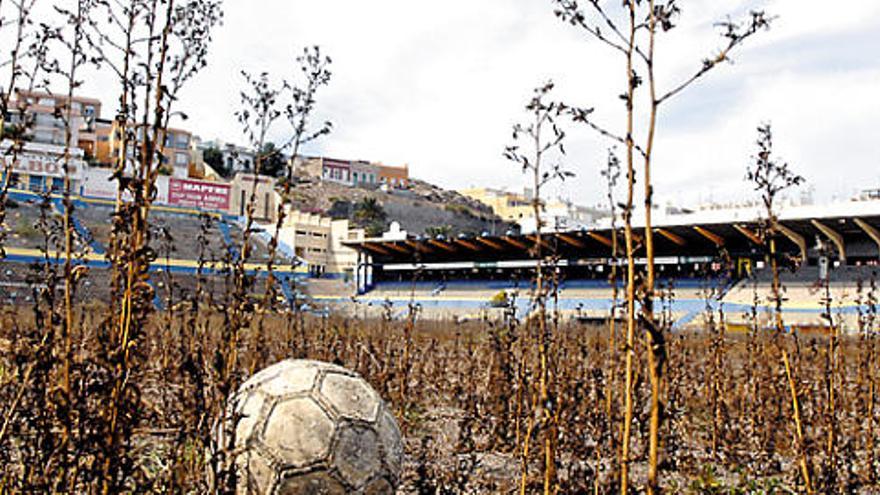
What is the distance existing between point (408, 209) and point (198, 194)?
39.4m

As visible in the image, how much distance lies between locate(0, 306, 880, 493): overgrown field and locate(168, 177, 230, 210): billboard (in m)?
66.4

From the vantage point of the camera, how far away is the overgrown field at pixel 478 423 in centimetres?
262

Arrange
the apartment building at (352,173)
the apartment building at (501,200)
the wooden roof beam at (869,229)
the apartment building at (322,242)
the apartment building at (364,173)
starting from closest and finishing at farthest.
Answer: the wooden roof beam at (869,229) < the apartment building at (322,242) < the apartment building at (501,200) < the apartment building at (352,173) < the apartment building at (364,173)

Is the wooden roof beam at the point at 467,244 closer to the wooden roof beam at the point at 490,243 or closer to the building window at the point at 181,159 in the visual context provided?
the wooden roof beam at the point at 490,243

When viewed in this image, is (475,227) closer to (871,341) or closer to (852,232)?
(852,232)

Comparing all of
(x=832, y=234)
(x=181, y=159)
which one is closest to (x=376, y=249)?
(x=832, y=234)

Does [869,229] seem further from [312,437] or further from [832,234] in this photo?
[312,437]

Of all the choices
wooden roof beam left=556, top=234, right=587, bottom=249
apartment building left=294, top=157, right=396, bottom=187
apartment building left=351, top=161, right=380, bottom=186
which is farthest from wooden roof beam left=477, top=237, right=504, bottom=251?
apartment building left=351, top=161, right=380, bottom=186

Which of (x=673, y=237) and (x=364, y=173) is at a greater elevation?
(x=364, y=173)

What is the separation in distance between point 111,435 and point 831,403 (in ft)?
13.5

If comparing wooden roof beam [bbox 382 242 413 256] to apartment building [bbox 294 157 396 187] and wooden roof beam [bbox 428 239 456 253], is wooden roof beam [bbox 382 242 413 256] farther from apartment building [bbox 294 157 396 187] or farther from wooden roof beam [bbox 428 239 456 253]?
apartment building [bbox 294 157 396 187]

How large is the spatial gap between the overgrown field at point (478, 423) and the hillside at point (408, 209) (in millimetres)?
88596

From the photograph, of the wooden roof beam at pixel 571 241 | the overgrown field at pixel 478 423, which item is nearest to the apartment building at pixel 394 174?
the wooden roof beam at pixel 571 241

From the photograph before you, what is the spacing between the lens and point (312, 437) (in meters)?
4.85
